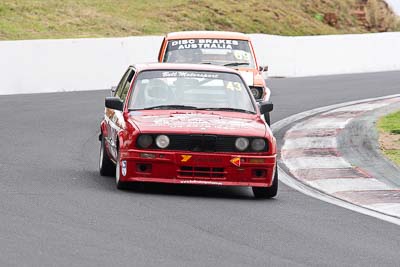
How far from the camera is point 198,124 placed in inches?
460

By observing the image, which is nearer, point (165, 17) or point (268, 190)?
point (268, 190)

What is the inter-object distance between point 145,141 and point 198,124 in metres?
0.58

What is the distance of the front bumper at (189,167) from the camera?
11414mm

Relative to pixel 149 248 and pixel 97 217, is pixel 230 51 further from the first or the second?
pixel 149 248

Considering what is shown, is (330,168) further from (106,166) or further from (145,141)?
(145,141)

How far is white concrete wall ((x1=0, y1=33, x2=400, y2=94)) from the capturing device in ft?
92.2

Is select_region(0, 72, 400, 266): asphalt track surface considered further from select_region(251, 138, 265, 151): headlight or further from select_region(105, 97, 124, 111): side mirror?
select_region(105, 97, 124, 111): side mirror

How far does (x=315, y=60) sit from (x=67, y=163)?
23.2 meters

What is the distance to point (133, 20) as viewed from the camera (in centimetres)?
4703

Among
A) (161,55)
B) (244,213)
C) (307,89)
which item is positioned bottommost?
(307,89)

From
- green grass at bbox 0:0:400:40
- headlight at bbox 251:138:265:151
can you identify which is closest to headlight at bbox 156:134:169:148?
headlight at bbox 251:138:265:151

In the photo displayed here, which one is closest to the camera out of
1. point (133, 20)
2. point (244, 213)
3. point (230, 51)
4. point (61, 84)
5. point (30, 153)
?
point (244, 213)

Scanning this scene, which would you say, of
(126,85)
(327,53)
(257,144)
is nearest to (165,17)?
(327,53)

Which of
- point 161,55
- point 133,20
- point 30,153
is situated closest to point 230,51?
point 161,55
